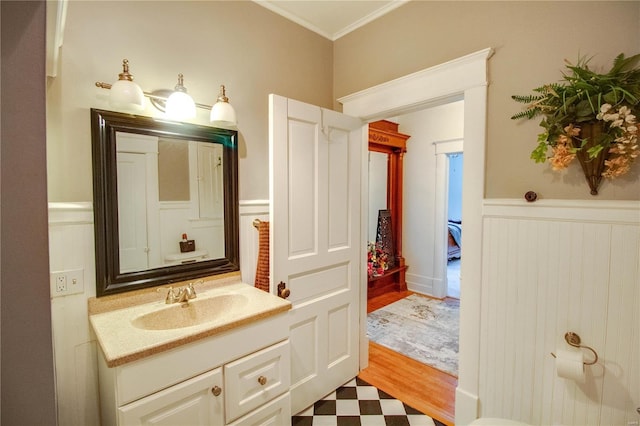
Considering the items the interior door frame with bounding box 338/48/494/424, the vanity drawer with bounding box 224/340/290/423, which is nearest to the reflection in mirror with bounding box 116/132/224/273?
the vanity drawer with bounding box 224/340/290/423

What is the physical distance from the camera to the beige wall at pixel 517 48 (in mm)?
1271

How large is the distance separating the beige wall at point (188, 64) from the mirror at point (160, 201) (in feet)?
0.26

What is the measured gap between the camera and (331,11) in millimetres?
2072

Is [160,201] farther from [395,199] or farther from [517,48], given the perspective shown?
[395,199]

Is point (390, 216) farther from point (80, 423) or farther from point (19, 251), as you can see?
point (19, 251)

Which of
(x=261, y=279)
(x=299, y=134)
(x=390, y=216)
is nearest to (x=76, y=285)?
(x=261, y=279)

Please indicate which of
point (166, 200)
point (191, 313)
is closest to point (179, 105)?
point (166, 200)

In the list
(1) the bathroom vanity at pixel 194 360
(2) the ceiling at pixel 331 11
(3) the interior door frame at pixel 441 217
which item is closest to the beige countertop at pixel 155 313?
(1) the bathroom vanity at pixel 194 360

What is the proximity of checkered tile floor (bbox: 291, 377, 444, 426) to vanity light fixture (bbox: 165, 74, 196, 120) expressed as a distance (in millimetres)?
1939

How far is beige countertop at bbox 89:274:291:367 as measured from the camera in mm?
1048

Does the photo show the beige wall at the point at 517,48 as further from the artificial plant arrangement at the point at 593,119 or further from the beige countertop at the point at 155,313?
the beige countertop at the point at 155,313

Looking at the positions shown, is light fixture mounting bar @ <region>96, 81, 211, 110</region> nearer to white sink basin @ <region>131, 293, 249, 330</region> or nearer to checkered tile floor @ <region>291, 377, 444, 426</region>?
white sink basin @ <region>131, 293, 249, 330</region>

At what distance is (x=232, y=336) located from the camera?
1.27 metres

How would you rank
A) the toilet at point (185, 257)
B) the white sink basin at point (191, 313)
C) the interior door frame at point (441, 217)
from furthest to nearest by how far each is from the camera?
the interior door frame at point (441, 217)
the toilet at point (185, 257)
the white sink basin at point (191, 313)
